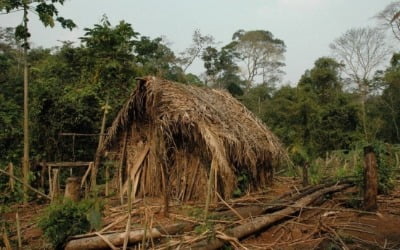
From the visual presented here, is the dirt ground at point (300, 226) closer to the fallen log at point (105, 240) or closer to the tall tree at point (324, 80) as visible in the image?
the fallen log at point (105, 240)

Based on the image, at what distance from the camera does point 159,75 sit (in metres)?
9.60

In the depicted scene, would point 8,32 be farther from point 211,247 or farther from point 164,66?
point 211,247

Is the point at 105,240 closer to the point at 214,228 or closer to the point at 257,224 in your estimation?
the point at 214,228

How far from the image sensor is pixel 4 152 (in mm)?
12750

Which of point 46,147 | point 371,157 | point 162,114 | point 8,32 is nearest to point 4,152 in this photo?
point 46,147

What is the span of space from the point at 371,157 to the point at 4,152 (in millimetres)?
11117

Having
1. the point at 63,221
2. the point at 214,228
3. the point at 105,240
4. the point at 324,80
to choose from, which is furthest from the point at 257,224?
the point at 324,80

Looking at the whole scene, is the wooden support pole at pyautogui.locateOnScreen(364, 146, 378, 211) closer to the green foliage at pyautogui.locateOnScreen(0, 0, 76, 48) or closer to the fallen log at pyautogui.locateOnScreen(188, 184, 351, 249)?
the fallen log at pyautogui.locateOnScreen(188, 184, 351, 249)

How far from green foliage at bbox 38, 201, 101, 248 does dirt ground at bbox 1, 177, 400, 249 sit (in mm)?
550

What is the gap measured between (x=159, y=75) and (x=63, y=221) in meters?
4.66

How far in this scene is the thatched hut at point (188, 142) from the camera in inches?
339

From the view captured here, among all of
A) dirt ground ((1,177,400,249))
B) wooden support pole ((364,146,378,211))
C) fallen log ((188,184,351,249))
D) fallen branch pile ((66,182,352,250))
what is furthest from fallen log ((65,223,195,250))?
wooden support pole ((364,146,378,211))

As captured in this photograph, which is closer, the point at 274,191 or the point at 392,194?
the point at 392,194

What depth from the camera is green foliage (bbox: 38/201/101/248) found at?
597cm
